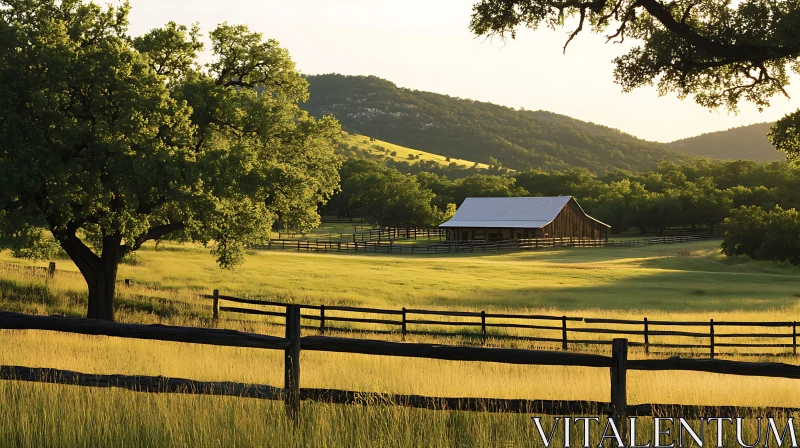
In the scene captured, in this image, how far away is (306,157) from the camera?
90.1 ft

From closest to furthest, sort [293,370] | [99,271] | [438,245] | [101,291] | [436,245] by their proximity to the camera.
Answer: [293,370], [101,291], [99,271], [436,245], [438,245]

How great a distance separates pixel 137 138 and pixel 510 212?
81215 millimetres

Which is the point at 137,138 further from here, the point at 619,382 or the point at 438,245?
the point at 438,245

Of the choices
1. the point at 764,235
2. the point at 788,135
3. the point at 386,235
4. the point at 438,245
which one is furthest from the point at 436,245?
the point at 788,135

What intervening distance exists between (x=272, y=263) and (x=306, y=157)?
106ft

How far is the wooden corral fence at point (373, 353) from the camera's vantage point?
305 inches

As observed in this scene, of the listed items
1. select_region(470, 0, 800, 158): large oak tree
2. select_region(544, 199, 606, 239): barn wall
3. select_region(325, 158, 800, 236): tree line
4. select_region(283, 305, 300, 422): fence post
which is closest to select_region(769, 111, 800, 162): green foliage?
select_region(470, 0, 800, 158): large oak tree

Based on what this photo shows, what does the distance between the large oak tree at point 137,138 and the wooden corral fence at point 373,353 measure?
13.6m

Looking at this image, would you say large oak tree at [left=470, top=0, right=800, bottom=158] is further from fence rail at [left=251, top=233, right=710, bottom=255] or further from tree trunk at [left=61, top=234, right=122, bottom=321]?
fence rail at [left=251, top=233, right=710, bottom=255]

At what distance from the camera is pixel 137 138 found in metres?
22.2

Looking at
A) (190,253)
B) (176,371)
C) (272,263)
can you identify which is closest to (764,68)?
(176,371)

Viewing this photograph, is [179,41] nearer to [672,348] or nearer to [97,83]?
[97,83]

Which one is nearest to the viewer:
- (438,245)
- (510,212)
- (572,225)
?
(438,245)

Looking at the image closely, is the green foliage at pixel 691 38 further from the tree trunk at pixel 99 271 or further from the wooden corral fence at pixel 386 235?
the wooden corral fence at pixel 386 235
